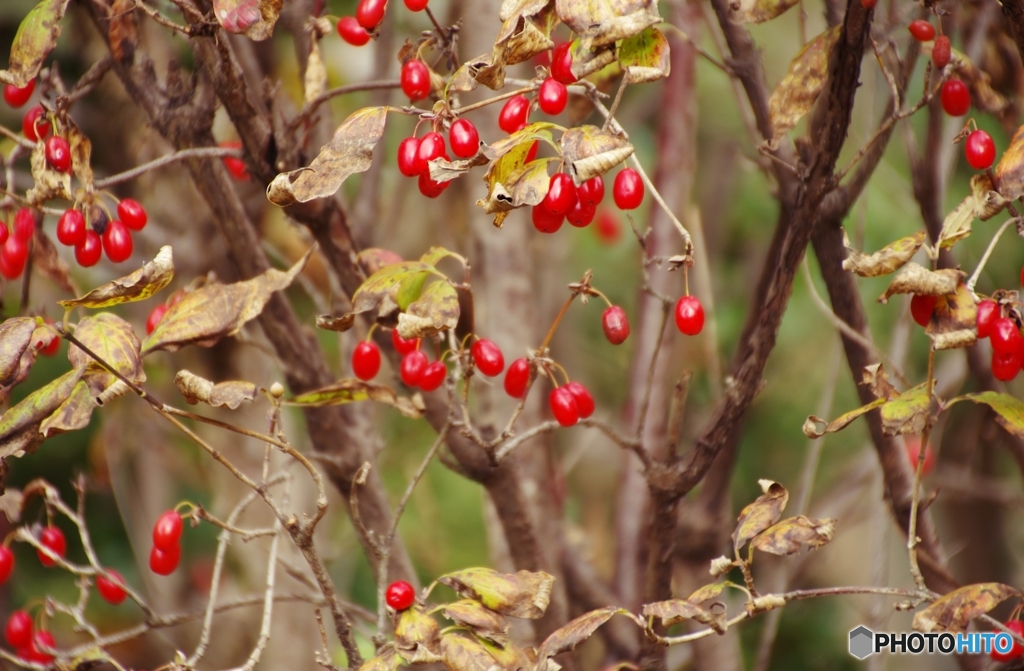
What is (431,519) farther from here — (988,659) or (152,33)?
(988,659)

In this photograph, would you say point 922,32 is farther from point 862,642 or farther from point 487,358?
point 862,642

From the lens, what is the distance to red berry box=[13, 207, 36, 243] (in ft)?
3.69

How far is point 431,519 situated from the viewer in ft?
9.05

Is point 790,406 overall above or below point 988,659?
below

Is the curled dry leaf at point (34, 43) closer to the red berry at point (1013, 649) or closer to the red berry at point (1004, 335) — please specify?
the red berry at point (1004, 335)

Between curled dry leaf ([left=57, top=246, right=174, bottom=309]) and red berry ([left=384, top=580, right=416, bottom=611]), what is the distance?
0.39m

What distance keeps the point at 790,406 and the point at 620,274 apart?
0.88 meters

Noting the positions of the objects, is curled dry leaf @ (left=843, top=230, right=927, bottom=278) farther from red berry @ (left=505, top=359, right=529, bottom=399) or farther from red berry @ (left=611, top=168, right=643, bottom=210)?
red berry @ (left=505, top=359, right=529, bottom=399)

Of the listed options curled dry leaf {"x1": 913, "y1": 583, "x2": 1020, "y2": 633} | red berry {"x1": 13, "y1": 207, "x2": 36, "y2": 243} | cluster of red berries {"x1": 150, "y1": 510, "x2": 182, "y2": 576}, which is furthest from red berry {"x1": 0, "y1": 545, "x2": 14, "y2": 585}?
curled dry leaf {"x1": 913, "y1": 583, "x2": 1020, "y2": 633}

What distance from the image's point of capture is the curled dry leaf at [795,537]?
2.91ft

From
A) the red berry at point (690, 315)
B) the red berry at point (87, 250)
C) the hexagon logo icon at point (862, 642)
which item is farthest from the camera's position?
the hexagon logo icon at point (862, 642)

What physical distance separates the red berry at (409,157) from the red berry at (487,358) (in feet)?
0.72

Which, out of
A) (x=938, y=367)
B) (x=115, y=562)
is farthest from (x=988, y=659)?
(x=115, y=562)

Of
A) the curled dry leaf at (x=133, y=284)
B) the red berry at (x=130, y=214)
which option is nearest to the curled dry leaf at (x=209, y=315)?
the curled dry leaf at (x=133, y=284)
